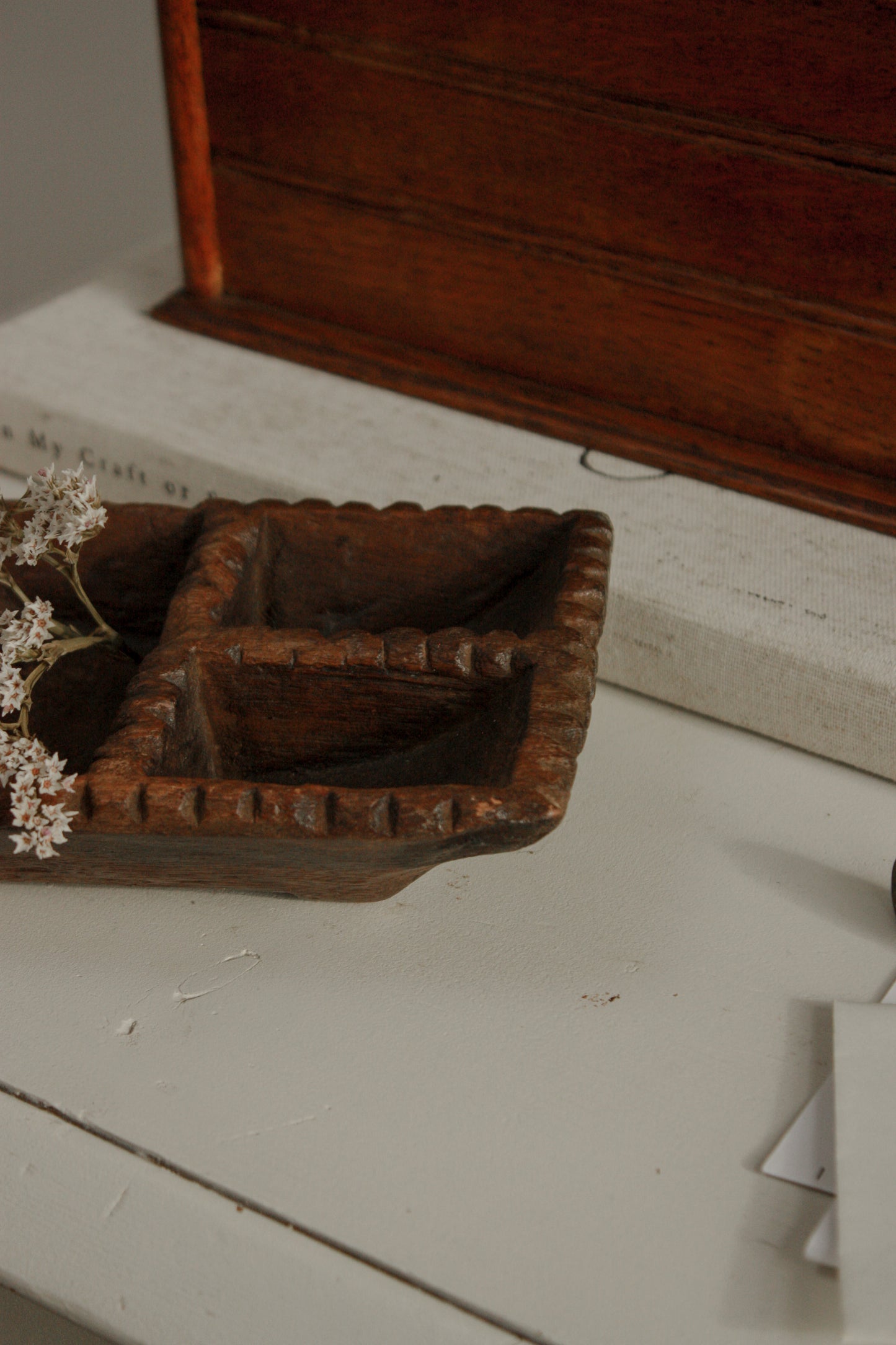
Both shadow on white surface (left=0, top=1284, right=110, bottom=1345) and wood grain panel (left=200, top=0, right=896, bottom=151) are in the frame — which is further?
wood grain panel (left=200, top=0, right=896, bottom=151)

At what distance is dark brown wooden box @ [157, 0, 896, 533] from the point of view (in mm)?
1252

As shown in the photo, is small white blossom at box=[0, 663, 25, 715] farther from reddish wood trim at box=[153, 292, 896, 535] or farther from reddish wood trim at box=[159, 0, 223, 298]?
reddish wood trim at box=[159, 0, 223, 298]

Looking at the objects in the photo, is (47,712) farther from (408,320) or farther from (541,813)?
(408,320)

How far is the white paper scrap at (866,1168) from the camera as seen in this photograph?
2.49 feet

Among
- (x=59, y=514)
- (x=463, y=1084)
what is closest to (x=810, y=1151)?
(x=463, y=1084)

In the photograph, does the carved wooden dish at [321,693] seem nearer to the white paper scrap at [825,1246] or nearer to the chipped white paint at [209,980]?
the chipped white paint at [209,980]

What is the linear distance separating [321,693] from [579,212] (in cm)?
66

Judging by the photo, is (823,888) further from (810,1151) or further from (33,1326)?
(33,1326)

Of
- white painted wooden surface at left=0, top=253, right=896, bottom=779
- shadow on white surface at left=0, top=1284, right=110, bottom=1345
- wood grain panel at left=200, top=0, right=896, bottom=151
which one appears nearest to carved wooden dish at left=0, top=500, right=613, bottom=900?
white painted wooden surface at left=0, top=253, right=896, bottom=779

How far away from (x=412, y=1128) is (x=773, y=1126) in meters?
0.24

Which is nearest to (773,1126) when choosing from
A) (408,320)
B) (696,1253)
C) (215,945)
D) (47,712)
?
(696,1253)

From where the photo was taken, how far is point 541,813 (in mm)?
852

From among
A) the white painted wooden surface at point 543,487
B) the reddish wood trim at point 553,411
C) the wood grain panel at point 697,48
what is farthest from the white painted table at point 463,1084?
the wood grain panel at point 697,48

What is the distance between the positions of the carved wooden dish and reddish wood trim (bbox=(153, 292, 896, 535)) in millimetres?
339
